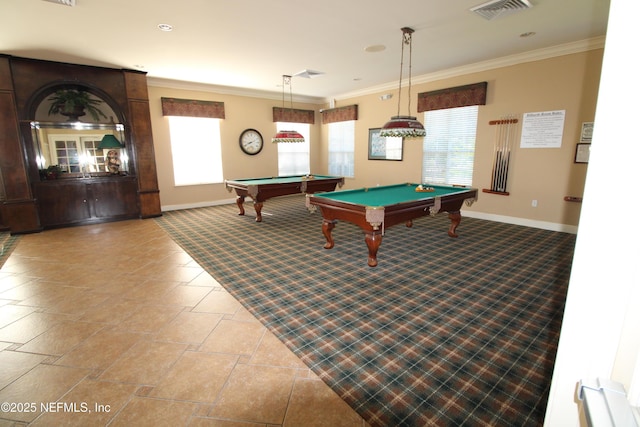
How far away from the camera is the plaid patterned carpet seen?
1737 mm

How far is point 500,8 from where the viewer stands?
327 centimetres

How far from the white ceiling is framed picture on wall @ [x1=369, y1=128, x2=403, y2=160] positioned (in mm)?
1778

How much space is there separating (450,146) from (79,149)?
23.7ft

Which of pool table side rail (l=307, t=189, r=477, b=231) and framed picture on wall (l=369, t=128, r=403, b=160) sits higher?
framed picture on wall (l=369, t=128, r=403, b=160)

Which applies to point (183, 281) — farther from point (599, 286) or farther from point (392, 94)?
point (392, 94)

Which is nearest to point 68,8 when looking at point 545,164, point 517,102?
point 517,102

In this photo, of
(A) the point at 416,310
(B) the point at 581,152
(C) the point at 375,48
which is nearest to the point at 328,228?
(A) the point at 416,310

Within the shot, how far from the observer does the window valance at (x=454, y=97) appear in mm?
5512

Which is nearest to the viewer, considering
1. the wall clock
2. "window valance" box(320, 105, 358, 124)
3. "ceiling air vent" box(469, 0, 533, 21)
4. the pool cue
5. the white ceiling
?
"ceiling air vent" box(469, 0, 533, 21)

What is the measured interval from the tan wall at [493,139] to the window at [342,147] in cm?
28

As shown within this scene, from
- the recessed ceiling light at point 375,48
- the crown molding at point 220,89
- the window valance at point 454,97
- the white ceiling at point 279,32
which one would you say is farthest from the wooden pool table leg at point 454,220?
the crown molding at point 220,89

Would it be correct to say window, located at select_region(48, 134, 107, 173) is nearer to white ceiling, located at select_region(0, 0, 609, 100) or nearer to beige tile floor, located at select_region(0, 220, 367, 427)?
white ceiling, located at select_region(0, 0, 609, 100)

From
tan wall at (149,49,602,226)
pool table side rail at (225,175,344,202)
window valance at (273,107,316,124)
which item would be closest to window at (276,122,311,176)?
window valance at (273,107,316,124)

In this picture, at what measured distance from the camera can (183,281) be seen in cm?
327
